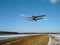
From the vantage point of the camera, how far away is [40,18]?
70.9 feet

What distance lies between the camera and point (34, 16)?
21.4m

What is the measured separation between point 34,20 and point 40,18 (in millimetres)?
999

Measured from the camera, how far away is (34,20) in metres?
22.2

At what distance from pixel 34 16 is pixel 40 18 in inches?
33.4

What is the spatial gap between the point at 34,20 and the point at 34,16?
3.10ft
